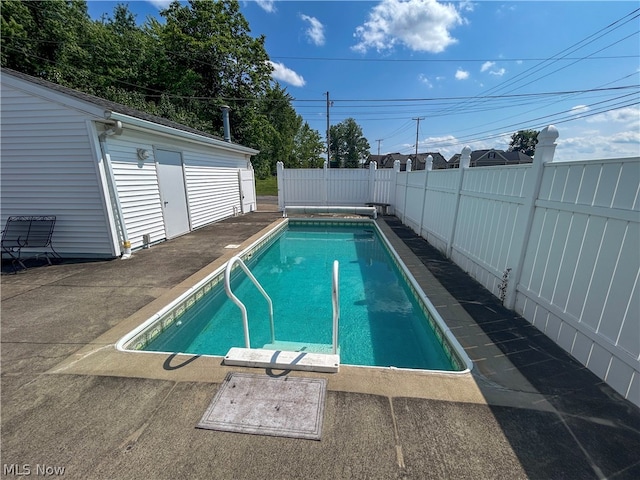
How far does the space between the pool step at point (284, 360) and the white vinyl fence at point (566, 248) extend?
2.23 m

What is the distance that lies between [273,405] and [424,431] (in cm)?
108

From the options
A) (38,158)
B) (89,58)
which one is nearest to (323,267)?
(38,158)

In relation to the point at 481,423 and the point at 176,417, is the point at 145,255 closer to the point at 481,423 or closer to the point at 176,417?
the point at 176,417

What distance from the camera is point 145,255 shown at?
5797 mm

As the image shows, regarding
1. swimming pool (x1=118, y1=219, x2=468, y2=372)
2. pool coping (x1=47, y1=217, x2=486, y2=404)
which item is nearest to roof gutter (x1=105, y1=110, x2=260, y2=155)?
swimming pool (x1=118, y1=219, x2=468, y2=372)

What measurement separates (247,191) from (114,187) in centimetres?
735

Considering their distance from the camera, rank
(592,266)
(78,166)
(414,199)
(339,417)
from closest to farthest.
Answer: (339,417) < (592,266) < (78,166) < (414,199)

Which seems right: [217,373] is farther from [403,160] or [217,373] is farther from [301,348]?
[403,160]

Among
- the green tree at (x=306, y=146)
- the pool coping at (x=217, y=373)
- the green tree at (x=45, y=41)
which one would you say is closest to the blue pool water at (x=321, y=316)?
the pool coping at (x=217, y=373)

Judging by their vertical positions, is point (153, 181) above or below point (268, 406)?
above

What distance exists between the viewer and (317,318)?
429 centimetres

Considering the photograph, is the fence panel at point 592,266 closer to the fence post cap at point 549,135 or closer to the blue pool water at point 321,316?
the fence post cap at point 549,135

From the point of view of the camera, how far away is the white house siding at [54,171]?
4992mm

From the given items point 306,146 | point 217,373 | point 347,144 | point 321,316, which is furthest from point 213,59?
point 347,144
